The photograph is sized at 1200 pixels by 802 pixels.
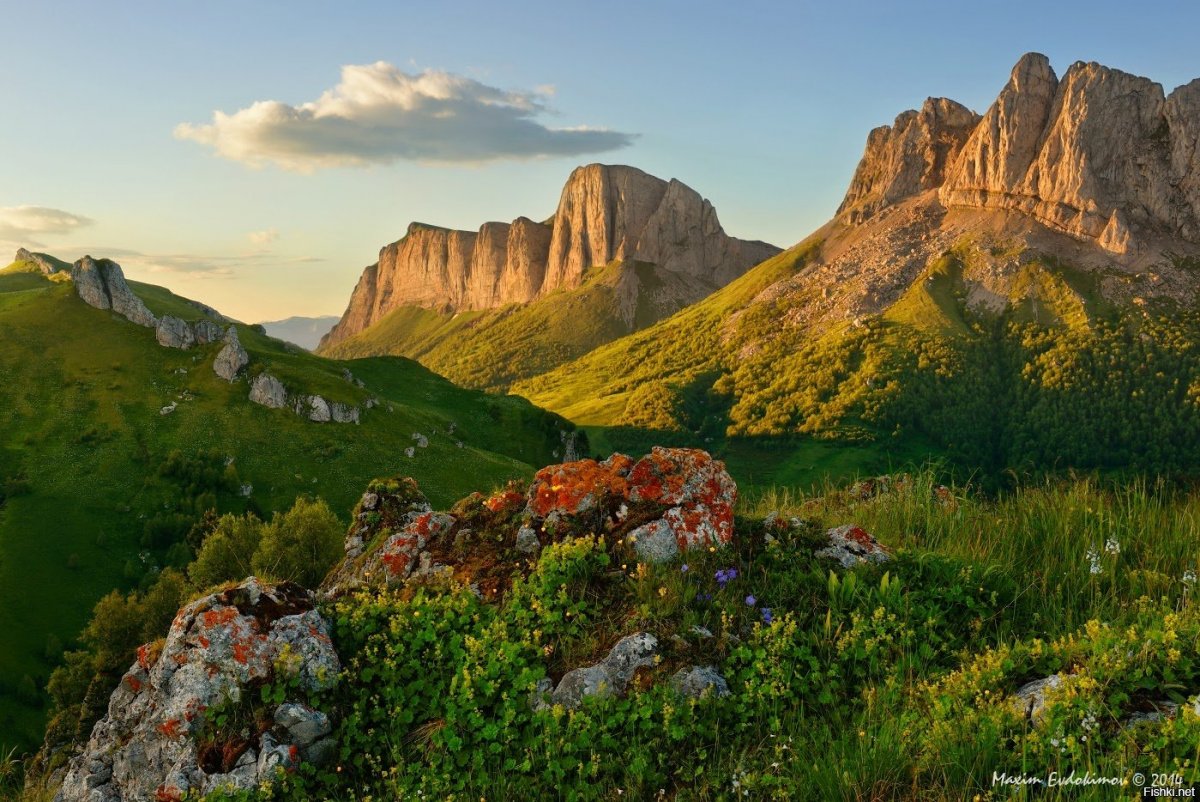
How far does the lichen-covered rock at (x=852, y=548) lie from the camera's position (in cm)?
802

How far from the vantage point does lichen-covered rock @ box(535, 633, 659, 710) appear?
21.4ft

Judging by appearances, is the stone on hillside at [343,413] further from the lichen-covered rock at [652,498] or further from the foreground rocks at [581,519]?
the lichen-covered rock at [652,498]

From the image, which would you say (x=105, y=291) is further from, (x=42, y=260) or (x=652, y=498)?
(x=652, y=498)

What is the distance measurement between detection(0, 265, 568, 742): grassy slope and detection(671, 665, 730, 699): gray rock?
277ft

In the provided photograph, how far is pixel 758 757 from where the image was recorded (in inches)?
222

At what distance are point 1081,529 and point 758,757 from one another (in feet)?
20.6

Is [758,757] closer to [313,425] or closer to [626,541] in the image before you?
[626,541]

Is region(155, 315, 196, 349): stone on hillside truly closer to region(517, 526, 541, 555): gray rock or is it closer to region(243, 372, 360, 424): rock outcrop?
region(243, 372, 360, 424): rock outcrop

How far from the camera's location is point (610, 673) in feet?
21.9

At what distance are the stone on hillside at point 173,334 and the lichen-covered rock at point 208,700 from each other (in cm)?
14851

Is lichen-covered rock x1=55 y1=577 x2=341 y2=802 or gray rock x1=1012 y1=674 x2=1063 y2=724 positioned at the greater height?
gray rock x1=1012 y1=674 x2=1063 y2=724

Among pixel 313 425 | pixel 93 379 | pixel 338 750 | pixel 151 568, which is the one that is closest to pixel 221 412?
pixel 313 425

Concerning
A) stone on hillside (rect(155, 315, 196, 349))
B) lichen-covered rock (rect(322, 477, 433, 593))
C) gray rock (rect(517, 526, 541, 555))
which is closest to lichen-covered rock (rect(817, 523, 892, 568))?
gray rock (rect(517, 526, 541, 555))

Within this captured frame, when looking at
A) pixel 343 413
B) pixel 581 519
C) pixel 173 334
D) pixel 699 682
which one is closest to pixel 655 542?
pixel 581 519
